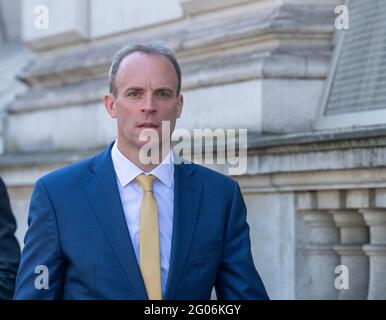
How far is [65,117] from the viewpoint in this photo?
9766mm

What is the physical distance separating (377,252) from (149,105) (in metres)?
2.22

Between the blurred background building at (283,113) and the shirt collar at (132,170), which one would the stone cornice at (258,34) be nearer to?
the blurred background building at (283,113)

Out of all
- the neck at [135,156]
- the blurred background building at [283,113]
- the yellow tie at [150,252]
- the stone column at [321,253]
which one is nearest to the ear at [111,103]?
the neck at [135,156]

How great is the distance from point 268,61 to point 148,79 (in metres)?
3.18

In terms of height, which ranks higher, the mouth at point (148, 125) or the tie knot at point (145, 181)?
the mouth at point (148, 125)

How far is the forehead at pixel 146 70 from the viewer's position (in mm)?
4289

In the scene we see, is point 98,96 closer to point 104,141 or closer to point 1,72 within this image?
point 104,141

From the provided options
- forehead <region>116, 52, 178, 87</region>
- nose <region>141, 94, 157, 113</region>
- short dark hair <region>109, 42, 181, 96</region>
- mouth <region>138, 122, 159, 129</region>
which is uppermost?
short dark hair <region>109, 42, 181, 96</region>

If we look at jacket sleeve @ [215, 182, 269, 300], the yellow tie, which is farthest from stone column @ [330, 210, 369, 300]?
the yellow tie

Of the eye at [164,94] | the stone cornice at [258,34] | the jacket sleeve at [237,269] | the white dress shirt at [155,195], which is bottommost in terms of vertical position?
the jacket sleeve at [237,269]

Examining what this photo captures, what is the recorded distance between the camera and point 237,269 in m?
4.30

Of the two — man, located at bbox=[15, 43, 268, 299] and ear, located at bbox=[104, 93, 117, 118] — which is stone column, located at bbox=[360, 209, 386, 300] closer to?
man, located at bbox=[15, 43, 268, 299]

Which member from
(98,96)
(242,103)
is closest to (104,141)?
(98,96)

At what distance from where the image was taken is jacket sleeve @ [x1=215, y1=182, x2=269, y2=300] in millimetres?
4289
